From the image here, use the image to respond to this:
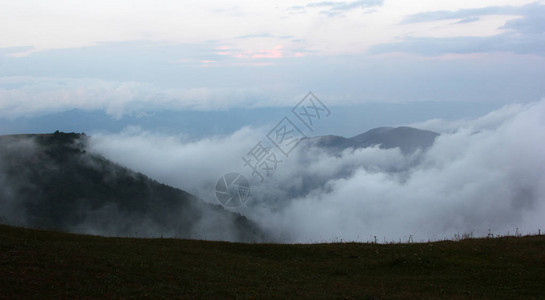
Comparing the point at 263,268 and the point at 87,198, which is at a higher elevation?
the point at 87,198

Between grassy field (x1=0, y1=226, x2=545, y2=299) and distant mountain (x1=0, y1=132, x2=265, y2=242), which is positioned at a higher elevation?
distant mountain (x1=0, y1=132, x2=265, y2=242)

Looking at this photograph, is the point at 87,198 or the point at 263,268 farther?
the point at 87,198

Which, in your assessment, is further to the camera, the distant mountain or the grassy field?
the distant mountain

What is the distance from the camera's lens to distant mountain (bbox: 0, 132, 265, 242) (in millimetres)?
72500

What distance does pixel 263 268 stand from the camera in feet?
54.3

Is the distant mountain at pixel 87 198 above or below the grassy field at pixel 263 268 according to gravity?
above

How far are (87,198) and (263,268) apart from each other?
70.7m

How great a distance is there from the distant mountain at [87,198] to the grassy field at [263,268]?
181 feet

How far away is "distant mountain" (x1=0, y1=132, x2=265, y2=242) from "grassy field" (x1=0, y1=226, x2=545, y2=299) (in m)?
55.2

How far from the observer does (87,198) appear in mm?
79438

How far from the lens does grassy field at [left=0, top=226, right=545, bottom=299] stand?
12617 millimetres

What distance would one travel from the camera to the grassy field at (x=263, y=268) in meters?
12.6

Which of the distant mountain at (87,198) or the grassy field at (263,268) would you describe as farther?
the distant mountain at (87,198)

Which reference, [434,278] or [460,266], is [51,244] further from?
[460,266]
